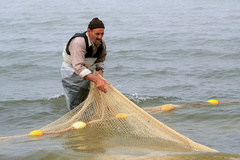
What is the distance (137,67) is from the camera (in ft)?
37.3

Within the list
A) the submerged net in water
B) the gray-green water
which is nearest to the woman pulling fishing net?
the submerged net in water

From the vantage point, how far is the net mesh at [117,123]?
4656 mm

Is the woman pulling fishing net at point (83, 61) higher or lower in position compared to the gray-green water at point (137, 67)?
higher

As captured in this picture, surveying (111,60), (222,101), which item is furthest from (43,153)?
(111,60)

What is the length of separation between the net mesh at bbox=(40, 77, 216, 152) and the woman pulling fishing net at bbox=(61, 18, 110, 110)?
0.30 meters

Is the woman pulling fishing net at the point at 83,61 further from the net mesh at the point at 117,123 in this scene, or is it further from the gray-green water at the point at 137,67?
the gray-green water at the point at 137,67

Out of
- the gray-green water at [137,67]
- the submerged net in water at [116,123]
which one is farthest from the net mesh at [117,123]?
the gray-green water at [137,67]

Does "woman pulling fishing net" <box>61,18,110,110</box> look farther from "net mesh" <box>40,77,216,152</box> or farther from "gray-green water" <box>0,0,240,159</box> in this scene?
"gray-green water" <box>0,0,240,159</box>

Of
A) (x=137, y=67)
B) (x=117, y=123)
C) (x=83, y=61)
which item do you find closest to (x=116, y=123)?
(x=117, y=123)

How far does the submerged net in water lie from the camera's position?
4.66m

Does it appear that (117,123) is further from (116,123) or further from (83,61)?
(83,61)

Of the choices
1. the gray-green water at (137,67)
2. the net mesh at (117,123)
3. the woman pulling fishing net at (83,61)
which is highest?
the woman pulling fishing net at (83,61)

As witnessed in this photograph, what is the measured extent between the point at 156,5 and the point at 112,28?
7157 millimetres

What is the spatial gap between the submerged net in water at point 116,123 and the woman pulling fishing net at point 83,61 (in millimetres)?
287
